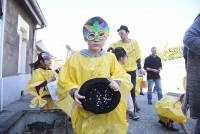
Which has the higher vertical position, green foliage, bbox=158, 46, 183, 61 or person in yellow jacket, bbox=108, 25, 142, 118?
green foliage, bbox=158, 46, 183, 61

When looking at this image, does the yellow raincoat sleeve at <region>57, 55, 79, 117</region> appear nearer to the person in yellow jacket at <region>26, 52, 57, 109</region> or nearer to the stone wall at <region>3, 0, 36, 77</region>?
the person in yellow jacket at <region>26, 52, 57, 109</region>

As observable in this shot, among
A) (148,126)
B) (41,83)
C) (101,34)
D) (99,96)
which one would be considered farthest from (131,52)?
(99,96)

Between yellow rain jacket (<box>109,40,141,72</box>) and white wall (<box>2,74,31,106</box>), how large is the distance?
11.6 ft

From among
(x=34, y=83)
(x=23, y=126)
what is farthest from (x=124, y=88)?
(x=34, y=83)

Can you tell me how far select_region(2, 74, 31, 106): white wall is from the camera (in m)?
9.52

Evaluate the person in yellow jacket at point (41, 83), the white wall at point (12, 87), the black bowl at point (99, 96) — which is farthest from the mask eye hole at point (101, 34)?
the white wall at point (12, 87)

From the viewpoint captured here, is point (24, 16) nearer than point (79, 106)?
No

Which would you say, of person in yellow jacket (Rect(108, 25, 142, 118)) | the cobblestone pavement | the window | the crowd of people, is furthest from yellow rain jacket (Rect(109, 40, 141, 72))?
the window

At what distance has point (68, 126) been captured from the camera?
204 inches

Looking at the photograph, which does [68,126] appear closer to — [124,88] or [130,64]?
[124,88]

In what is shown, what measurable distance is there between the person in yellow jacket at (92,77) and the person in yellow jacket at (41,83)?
121 inches

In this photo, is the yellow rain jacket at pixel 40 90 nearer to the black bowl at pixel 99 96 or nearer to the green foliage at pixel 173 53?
the black bowl at pixel 99 96

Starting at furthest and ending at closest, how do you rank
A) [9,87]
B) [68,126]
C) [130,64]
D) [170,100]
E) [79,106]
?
[9,87]
[130,64]
[170,100]
[68,126]
[79,106]

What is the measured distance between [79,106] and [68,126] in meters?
2.17
